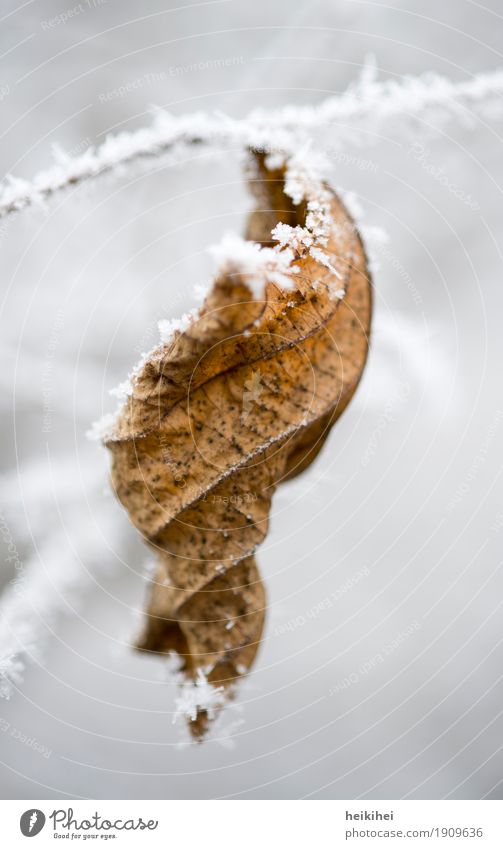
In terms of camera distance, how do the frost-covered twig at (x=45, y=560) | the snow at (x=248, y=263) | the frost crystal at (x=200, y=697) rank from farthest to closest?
the frost-covered twig at (x=45, y=560)
the frost crystal at (x=200, y=697)
the snow at (x=248, y=263)

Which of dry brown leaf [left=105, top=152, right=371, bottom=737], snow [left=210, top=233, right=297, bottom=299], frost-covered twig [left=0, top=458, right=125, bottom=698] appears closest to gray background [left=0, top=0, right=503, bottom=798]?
frost-covered twig [left=0, top=458, right=125, bottom=698]

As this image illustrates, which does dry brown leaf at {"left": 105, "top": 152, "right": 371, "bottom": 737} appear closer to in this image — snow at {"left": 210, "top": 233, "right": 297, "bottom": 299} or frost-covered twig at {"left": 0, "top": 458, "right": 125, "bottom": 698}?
snow at {"left": 210, "top": 233, "right": 297, "bottom": 299}

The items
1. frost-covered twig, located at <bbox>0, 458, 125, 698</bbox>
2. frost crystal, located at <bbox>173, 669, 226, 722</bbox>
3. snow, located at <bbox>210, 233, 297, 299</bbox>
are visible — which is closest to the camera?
snow, located at <bbox>210, 233, 297, 299</bbox>

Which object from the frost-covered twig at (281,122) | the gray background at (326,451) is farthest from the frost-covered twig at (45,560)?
the frost-covered twig at (281,122)
